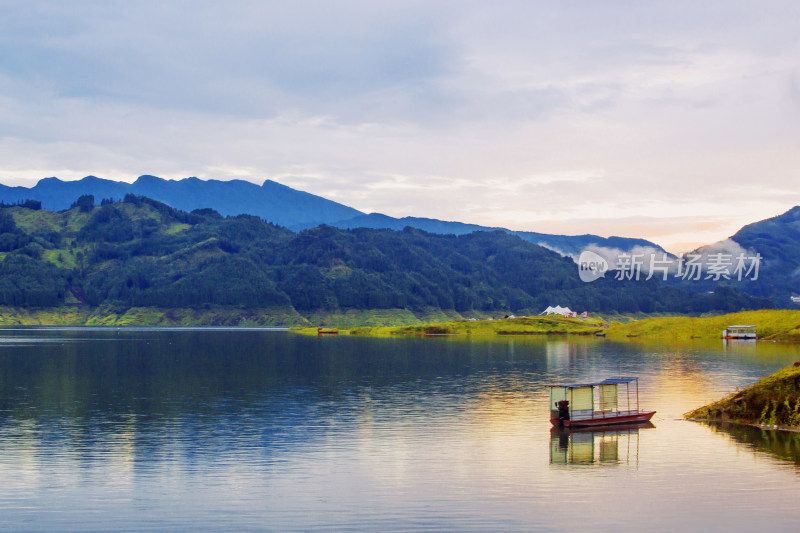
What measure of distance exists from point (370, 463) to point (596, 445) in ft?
68.7

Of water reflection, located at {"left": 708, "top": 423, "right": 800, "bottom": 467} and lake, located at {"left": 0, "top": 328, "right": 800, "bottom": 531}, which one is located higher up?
water reflection, located at {"left": 708, "top": 423, "right": 800, "bottom": 467}

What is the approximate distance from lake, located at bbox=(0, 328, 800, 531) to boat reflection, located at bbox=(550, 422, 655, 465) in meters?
0.33

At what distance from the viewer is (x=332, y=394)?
365 ft

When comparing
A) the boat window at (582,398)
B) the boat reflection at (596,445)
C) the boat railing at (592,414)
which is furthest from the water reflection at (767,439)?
the boat window at (582,398)

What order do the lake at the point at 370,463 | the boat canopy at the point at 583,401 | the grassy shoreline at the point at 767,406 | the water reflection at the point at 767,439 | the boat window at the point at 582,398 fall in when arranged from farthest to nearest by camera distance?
1. the boat window at the point at 582,398
2. the boat canopy at the point at 583,401
3. the grassy shoreline at the point at 767,406
4. the water reflection at the point at 767,439
5. the lake at the point at 370,463

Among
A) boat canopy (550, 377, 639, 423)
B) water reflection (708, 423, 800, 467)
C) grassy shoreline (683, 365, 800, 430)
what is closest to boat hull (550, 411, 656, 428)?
boat canopy (550, 377, 639, 423)

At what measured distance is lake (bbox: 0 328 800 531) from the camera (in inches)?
1779

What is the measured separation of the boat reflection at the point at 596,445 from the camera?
6228 centimetres

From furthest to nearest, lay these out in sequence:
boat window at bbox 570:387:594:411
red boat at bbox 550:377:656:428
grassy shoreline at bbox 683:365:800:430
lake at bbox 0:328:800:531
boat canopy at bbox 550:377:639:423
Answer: boat window at bbox 570:387:594:411 < boat canopy at bbox 550:377:639:423 < red boat at bbox 550:377:656:428 < grassy shoreline at bbox 683:365:800:430 < lake at bbox 0:328:800:531

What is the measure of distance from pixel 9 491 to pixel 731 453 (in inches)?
2076

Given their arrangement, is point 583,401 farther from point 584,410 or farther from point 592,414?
point 592,414

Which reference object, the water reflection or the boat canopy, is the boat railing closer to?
the boat canopy

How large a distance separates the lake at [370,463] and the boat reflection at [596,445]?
0.33m

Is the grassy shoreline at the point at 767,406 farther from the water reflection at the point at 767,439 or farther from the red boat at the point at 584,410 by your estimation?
the red boat at the point at 584,410
